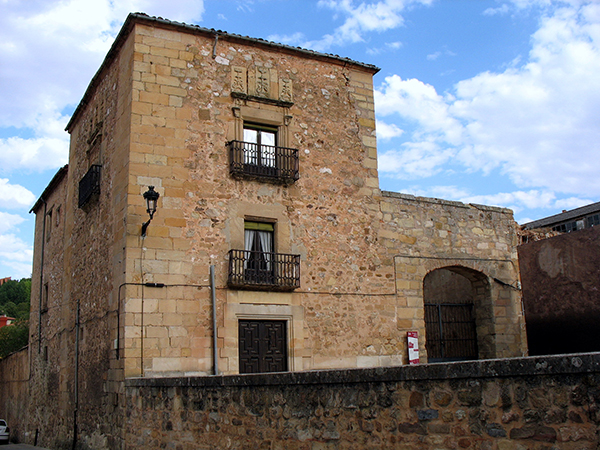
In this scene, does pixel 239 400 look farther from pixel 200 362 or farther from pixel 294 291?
pixel 294 291

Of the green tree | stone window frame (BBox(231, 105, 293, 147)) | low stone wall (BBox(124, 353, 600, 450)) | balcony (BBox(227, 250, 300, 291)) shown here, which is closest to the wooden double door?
balcony (BBox(227, 250, 300, 291))

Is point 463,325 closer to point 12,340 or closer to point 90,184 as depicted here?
point 90,184

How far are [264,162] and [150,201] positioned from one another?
2801 mm

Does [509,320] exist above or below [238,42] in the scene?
below

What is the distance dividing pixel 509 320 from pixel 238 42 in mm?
9434

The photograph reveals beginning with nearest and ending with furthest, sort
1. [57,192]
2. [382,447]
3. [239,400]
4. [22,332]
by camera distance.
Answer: [382,447], [239,400], [57,192], [22,332]

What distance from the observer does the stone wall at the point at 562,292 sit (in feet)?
46.7

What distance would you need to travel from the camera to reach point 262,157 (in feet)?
43.2

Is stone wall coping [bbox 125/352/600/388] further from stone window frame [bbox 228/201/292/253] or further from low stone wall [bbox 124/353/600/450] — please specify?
stone window frame [bbox 228/201/292/253]

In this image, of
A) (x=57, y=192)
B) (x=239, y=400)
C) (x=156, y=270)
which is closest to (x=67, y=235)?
(x=57, y=192)

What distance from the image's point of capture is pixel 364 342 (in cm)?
1322

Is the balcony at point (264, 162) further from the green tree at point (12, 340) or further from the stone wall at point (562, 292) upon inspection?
the green tree at point (12, 340)

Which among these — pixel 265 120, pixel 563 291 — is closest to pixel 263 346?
pixel 265 120

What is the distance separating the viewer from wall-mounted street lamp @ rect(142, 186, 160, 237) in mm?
10977
